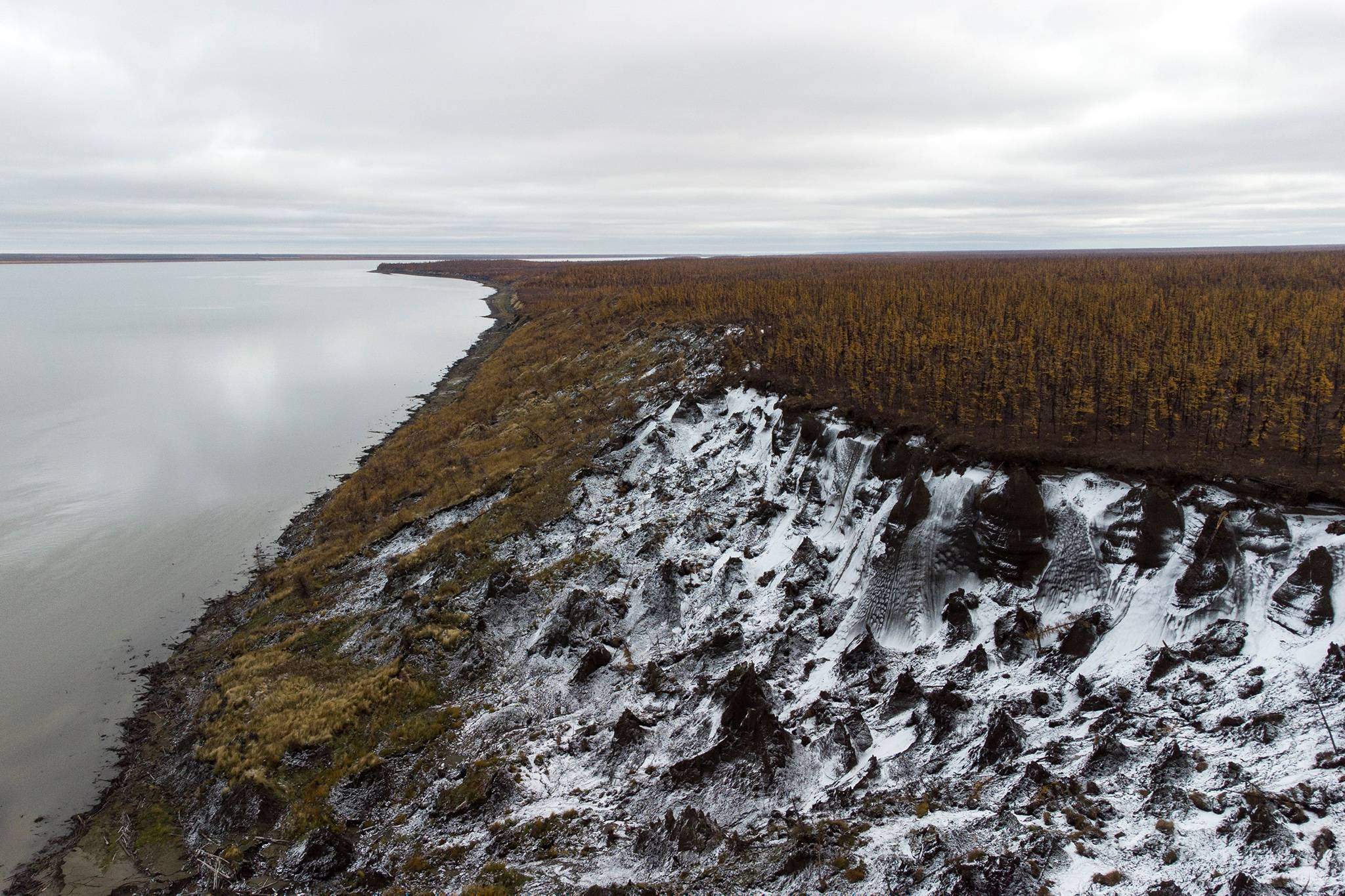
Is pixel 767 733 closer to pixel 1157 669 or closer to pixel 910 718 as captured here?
pixel 910 718

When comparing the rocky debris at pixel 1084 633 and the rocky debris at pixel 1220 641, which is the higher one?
the rocky debris at pixel 1220 641

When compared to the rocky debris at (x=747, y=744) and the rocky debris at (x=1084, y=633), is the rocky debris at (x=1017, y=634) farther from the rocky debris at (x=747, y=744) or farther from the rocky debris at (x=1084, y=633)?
the rocky debris at (x=747, y=744)

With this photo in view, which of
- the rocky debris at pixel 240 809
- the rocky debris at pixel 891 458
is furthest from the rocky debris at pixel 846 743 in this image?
the rocky debris at pixel 240 809

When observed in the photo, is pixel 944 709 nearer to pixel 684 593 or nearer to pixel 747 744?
pixel 747 744

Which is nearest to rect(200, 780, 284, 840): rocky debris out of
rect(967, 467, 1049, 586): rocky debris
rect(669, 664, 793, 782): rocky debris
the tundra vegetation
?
the tundra vegetation

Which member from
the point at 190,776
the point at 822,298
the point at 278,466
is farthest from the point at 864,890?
the point at 822,298
